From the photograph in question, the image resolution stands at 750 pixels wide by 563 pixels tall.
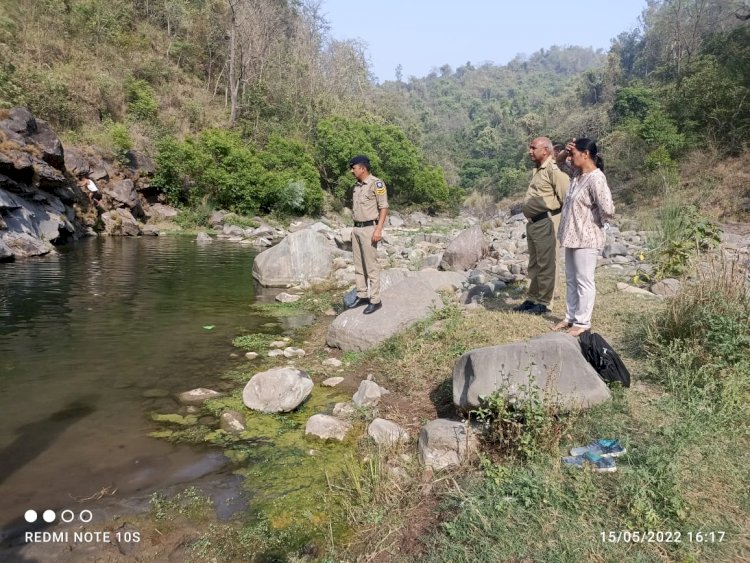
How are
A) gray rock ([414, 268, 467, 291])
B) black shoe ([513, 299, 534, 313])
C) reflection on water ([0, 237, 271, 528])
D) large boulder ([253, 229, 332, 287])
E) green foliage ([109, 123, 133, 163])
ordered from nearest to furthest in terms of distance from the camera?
reflection on water ([0, 237, 271, 528])
black shoe ([513, 299, 534, 313])
gray rock ([414, 268, 467, 291])
large boulder ([253, 229, 332, 287])
green foliage ([109, 123, 133, 163])

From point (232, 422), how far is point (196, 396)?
0.76 meters

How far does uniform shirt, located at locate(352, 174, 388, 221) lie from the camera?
20.1 feet

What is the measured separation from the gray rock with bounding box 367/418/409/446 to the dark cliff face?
40.7ft

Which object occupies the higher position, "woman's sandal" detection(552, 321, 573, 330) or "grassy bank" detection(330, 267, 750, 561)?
"woman's sandal" detection(552, 321, 573, 330)

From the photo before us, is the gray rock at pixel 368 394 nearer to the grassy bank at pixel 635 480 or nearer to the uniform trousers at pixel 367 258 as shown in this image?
the grassy bank at pixel 635 480

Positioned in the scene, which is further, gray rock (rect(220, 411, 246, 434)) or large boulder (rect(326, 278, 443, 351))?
large boulder (rect(326, 278, 443, 351))

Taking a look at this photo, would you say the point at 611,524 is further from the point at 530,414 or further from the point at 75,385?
the point at 75,385

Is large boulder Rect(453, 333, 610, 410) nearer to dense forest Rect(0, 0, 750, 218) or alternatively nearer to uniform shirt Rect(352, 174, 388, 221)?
uniform shirt Rect(352, 174, 388, 221)

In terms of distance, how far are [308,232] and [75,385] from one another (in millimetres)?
6828

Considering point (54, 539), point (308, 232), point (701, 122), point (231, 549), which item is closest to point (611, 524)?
point (231, 549)

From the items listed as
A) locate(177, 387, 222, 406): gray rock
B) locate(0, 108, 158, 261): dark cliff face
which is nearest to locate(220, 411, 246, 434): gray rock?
locate(177, 387, 222, 406): gray rock

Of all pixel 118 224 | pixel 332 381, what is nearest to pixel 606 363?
pixel 332 381

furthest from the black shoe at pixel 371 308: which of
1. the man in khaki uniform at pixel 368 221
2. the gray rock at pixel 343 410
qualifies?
the gray rock at pixel 343 410

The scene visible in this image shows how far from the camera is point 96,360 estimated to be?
5762mm
